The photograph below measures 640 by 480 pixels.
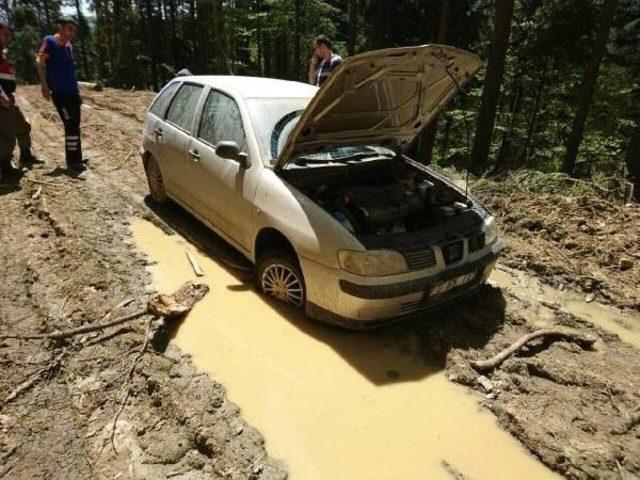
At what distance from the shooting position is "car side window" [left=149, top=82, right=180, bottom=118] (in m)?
5.48

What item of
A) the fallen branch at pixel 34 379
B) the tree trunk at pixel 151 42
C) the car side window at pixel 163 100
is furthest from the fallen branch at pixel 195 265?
the tree trunk at pixel 151 42

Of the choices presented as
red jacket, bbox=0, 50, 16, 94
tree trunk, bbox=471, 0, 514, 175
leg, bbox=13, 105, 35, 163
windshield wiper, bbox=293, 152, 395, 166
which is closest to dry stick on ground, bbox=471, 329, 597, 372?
windshield wiper, bbox=293, 152, 395, 166

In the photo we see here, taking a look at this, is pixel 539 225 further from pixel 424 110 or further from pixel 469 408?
pixel 469 408

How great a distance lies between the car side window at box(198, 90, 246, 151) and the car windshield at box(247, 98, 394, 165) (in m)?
0.18

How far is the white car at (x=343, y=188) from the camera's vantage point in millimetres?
3402

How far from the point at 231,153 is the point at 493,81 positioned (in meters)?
7.75

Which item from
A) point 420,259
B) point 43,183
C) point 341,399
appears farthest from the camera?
point 43,183

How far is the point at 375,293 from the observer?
329 cm

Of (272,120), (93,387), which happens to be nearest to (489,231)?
(272,120)

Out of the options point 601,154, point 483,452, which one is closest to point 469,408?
point 483,452

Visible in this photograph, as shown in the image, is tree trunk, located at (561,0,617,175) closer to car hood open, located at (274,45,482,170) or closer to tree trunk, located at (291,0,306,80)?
car hood open, located at (274,45,482,170)

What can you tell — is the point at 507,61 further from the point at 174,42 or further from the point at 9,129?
the point at 174,42

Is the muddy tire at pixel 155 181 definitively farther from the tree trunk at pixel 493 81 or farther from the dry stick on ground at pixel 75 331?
the tree trunk at pixel 493 81

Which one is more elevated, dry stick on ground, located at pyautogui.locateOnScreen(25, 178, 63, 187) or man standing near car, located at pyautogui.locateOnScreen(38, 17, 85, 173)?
man standing near car, located at pyautogui.locateOnScreen(38, 17, 85, 173)
